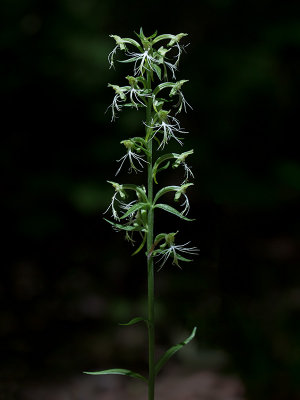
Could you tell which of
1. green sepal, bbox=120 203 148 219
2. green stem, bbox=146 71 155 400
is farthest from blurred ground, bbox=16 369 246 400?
green sepal, bbox=120 203 148 219

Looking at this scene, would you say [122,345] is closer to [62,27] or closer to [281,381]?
[281,381]

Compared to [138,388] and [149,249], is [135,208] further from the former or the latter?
[138,388]

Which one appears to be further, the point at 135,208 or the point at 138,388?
the point at 138,388

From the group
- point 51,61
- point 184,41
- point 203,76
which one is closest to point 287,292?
point 203,76

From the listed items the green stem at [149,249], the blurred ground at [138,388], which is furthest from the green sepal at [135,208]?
the blurred ground at [138,388]

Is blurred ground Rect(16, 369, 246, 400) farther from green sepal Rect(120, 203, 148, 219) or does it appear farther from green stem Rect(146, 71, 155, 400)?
green sepal Rect(120, 203, 148, 219)

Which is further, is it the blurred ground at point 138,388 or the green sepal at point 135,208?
the blurred ground at point 138,388

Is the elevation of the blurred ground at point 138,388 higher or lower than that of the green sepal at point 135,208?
lower

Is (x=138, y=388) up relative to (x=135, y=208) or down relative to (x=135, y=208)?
down

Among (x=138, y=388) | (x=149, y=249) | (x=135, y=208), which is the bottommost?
(x=138, y=388)

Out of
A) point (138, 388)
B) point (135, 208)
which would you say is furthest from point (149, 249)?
point (138, 388)

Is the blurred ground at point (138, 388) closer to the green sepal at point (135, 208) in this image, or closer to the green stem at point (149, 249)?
the green stem at point (149, 249)
